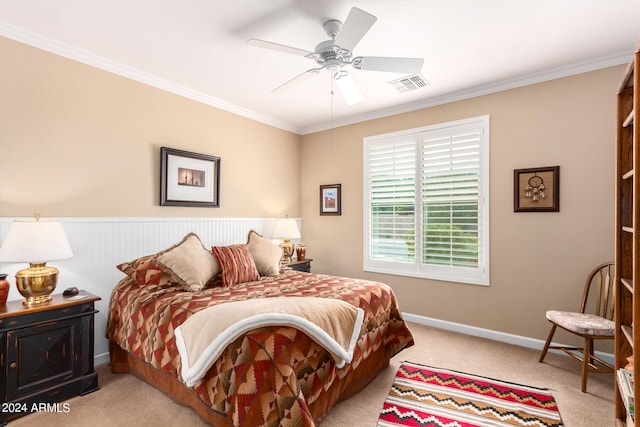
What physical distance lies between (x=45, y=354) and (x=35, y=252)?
2.36ft

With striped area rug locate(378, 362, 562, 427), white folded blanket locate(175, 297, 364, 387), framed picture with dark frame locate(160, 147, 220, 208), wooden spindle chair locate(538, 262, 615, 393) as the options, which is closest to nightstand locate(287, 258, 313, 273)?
framed picture with dark frame locate(160, 147, 220, 208)

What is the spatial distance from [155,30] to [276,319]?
232cm

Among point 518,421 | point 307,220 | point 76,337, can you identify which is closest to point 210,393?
point 76,337

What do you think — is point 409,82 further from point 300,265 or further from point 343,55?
point 300,265

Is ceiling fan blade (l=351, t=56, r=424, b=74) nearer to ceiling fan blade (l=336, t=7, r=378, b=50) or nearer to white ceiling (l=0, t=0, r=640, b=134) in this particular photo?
ceiling fan blade (l=336, t=7, r=378, b=50)

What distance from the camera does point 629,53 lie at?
2.69 m

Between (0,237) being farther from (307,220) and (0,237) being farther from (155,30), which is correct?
(307,220)

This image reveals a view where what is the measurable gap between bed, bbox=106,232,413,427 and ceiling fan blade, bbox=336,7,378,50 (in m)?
1.74

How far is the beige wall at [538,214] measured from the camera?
2857mm

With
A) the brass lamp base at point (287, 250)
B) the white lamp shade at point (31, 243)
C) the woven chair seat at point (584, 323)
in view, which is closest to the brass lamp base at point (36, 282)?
the white lamp shade at point (31, 243)

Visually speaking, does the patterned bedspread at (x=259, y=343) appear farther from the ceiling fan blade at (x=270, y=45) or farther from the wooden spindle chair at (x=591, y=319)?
the ceiling fan blade at (x=270, y=45)

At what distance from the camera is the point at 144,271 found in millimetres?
2641

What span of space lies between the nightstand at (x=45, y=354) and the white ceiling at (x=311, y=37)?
205 cm

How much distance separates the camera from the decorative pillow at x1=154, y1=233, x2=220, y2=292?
261 cm
